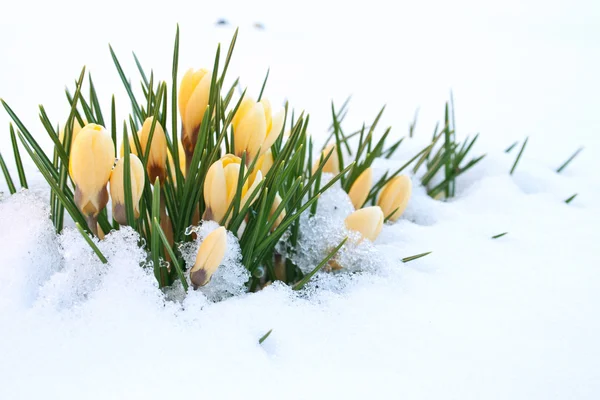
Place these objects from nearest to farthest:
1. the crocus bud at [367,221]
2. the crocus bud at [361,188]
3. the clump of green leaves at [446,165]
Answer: the crocus bud at [367,221] < the crocus bud at [361,188] < the clump of green leaves at [446,165]

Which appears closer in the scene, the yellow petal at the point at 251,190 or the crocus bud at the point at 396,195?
A: the yellow petal at the point at 251,190

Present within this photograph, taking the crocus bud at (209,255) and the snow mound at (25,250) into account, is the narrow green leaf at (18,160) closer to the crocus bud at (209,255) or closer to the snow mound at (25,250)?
the snow mound at (25,250)

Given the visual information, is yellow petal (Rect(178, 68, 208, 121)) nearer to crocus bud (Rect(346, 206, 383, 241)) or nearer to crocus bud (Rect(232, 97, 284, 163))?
crocus bud (Rect(232, 97, 284, 163))

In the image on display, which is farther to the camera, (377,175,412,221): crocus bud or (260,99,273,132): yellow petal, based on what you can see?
(377,175,412,221): crocus bud

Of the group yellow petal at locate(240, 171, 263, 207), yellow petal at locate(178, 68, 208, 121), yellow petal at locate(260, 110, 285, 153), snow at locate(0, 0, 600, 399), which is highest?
yellow petal at locate(178, 68, 208, 121)

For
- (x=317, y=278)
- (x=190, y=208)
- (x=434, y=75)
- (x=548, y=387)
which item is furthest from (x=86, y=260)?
(x=434, y=75)

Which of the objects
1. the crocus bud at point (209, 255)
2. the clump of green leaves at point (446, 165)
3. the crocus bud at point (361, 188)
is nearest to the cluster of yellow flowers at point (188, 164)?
the crocus bud at point (209, 255)

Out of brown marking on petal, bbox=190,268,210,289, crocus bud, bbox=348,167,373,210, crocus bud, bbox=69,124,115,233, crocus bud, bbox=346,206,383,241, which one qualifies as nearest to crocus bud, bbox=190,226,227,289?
brown marking on petal, bbox=190,268,210,289
